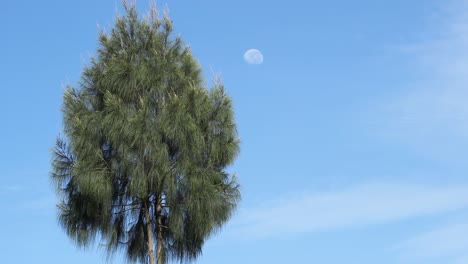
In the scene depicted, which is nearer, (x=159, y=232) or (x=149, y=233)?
(x=149, y=233)

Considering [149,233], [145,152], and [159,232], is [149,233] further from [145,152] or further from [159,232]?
[145,152]

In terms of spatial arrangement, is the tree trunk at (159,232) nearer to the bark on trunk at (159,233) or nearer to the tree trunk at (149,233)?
the bark on trunk at (159,233)

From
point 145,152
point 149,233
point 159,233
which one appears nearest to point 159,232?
point 159,233

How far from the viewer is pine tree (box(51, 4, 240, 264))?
55.5ft

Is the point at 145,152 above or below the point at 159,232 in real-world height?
above

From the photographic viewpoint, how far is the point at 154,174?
55.1ft

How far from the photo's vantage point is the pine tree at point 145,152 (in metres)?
16.9

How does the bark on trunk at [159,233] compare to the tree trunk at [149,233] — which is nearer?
the tree trunk at [149,233]

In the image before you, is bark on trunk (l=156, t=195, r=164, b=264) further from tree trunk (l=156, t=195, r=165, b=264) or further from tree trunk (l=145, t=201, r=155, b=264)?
tree trunk (l=145, t=201, r=155, b=264)

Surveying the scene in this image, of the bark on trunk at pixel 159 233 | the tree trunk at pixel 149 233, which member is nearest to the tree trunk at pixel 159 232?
the bark on trunk at pixel 159 233

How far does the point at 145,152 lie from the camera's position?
16.9 meters

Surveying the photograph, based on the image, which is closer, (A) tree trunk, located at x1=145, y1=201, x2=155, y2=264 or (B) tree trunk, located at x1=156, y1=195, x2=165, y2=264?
(A) tree trunk, located at x1=145, y1=201, x2=155, y2=264

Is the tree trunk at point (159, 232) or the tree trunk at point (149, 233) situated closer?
the tree trunk at point (149, 233)

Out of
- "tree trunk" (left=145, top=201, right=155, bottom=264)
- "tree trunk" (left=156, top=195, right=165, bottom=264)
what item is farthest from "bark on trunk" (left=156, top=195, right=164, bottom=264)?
"tree trunk" (left=145, top=201, right=155, bottom=264)
